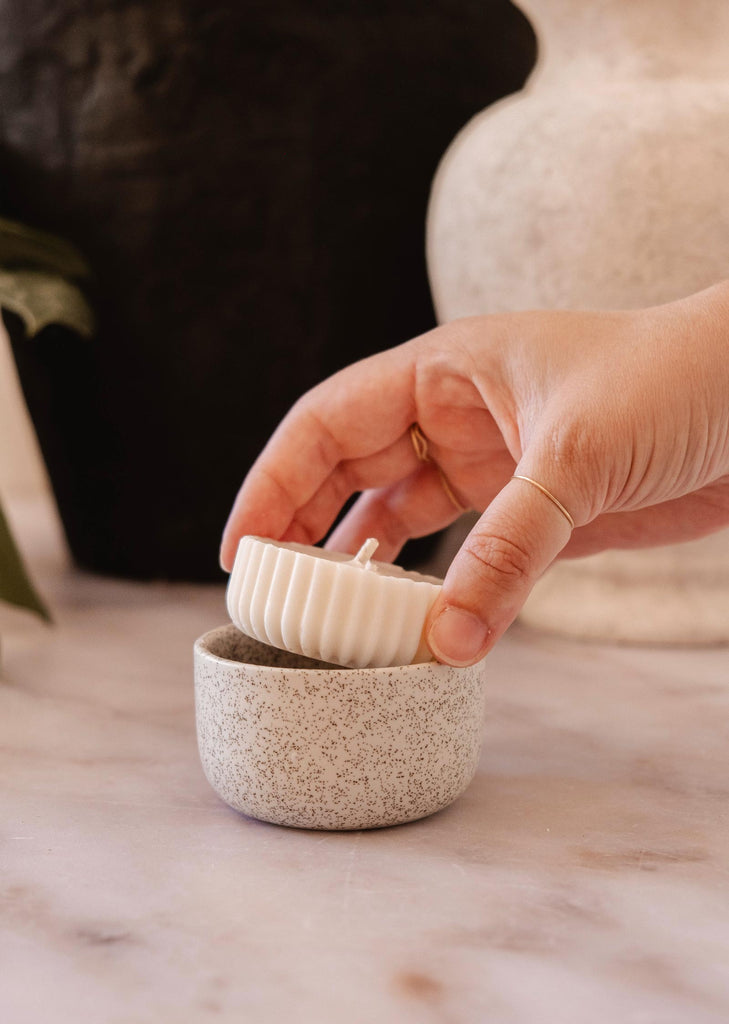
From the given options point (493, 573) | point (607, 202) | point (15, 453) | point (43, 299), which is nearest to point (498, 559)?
point (493, 573)

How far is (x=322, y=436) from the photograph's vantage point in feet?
2.38

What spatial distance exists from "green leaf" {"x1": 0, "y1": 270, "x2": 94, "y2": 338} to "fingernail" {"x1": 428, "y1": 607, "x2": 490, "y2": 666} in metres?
0.52

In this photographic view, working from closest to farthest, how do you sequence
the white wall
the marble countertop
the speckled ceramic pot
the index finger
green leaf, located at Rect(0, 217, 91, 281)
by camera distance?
the marble countertop
the speckled ceramic pot
the index finger
green leaf, located at Rect(0, 217, 91, 281)
the white wall

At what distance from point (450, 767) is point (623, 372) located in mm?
224

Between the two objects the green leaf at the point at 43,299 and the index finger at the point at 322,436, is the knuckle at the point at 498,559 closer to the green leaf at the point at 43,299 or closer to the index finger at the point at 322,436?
the index finger at the point at 322,436

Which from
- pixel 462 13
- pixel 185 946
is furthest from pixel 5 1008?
pixel 462 13

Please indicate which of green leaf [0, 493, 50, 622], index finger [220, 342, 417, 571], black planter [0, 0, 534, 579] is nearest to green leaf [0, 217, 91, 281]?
black planter [0, 0, 534, 579]

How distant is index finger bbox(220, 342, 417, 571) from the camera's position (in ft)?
2.31

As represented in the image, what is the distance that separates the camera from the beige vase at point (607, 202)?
81 centimetres

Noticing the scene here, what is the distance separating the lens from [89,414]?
107 cm

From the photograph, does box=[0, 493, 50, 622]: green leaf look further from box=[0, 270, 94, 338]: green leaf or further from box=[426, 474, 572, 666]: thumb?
box=[426, 474, 572, 666]: thumb

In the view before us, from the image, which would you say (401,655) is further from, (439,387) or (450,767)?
(439,387)

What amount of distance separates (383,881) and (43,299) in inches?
24.8

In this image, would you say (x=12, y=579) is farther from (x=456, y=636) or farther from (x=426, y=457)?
(x=456, y=636)
